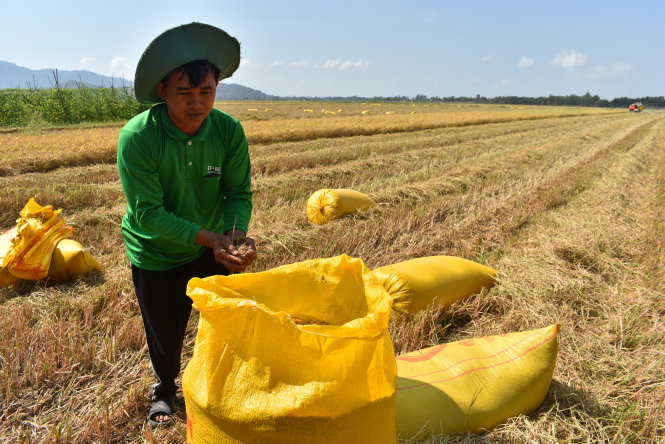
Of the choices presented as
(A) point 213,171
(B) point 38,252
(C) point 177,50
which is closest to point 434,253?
(A) point 213,171

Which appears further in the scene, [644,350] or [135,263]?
[644,350]

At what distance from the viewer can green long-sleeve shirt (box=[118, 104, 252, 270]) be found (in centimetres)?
169

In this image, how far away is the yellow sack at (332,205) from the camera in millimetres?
5160

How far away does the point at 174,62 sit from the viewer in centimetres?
157

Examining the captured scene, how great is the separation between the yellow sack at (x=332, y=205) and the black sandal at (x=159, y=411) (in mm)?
3295

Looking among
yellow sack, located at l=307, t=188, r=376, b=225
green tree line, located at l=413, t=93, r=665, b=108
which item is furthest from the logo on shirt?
green tree line, located at l=413, t=93, r=665, b=108

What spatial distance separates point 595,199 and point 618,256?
2623 mm

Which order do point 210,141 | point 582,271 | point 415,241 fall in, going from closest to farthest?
point 210,141, point 582,271, point 415,241

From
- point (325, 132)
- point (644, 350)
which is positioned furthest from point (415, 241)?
point (325, 132)

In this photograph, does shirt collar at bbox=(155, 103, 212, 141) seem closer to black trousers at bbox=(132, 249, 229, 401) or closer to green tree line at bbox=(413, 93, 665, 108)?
black trousers at bbox=(132, 249, 229, 401)

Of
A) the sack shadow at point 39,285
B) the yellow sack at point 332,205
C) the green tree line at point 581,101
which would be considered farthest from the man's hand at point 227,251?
the green tree line at point 581,101

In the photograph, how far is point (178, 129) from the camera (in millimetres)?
1764

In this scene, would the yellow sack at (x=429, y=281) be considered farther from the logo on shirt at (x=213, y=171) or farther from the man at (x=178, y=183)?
the logo on shirt at (x=213, y=171)

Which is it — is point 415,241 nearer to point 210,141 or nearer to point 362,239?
point 362,239
